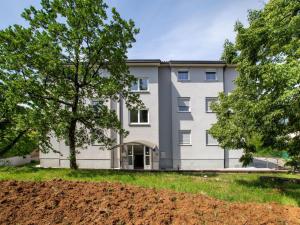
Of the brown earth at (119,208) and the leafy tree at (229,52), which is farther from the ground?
the leafy tree at (229,52)

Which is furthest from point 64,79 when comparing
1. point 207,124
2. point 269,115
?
point 207,124

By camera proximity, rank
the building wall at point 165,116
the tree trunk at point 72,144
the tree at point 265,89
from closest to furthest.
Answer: the tree at point 265,89, the tree trunk at point 72,144, the building wall at point 165,116

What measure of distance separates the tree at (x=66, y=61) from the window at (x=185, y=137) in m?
15.3

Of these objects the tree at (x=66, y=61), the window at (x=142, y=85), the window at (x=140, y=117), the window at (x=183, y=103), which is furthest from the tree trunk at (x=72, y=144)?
the window at (x=183, y=103)

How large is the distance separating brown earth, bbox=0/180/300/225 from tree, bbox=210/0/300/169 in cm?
429

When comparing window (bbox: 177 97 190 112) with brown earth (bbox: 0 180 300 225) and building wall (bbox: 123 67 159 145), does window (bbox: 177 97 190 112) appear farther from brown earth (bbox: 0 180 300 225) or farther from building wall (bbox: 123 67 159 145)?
brown earth (bbox: 0 180 300 225)

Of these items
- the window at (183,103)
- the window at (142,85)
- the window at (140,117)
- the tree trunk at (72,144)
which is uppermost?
the window at (142,85)

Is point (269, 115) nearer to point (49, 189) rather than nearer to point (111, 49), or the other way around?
point (49, 189)

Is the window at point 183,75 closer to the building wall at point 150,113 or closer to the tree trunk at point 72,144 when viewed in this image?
the building wall at point 150,113

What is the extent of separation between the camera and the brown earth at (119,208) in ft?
19.4

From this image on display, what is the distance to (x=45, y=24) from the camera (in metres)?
15.9

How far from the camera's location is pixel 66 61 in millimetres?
16328

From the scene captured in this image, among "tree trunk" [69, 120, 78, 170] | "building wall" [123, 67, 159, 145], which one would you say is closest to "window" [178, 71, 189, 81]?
"building wall" [123, 67, 159, 145]

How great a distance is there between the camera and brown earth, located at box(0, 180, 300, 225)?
5.93 metres
